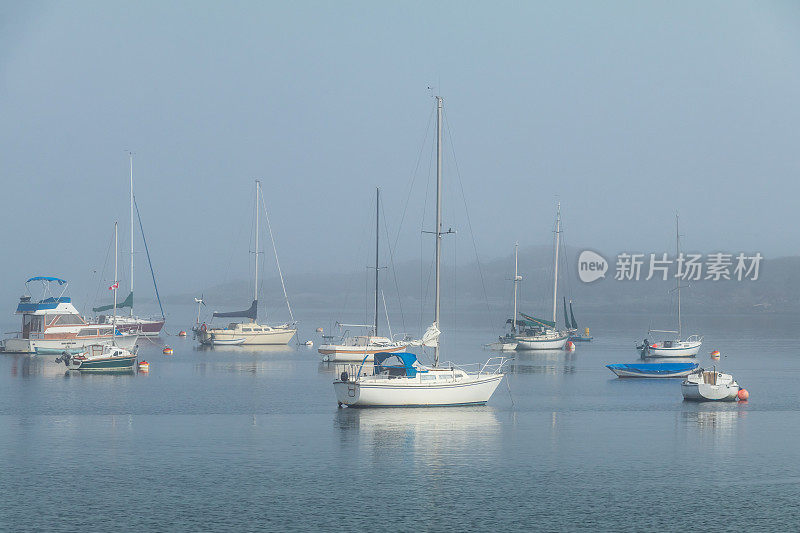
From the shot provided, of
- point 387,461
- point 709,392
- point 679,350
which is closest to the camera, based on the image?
point 387,461

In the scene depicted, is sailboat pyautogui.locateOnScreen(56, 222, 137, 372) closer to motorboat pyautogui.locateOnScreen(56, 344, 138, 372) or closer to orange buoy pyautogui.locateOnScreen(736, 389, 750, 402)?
motorboat pyautogui.locateOnScreen(56, 344, 138, 372)

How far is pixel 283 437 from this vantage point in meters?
53.6

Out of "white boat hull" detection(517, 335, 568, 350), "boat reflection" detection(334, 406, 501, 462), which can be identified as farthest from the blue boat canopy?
"white boat hull" detection(517, 335, 568, 350)

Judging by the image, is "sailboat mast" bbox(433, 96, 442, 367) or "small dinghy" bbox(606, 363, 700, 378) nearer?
"sailboat mast" bbox(433, 96, 442, 367)

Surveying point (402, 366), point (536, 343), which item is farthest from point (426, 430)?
point (536, 343)

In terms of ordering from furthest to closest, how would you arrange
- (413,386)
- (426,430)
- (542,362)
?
(542,362), (413,386), (426,430)

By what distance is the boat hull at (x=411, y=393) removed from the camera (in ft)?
197

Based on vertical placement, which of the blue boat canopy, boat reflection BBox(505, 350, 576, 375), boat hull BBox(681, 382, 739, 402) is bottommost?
boat reflection BBox(505, 350, 576, 375)

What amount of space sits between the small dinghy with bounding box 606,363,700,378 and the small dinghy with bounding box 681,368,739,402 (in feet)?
59.3

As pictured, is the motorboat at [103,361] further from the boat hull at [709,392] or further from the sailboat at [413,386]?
the boat hull at [709,392]

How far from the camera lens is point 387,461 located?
4675 cm

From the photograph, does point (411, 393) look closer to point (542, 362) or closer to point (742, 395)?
point (742, 395)

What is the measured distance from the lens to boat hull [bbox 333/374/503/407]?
197 ft

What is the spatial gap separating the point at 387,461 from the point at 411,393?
13525 millimetres
